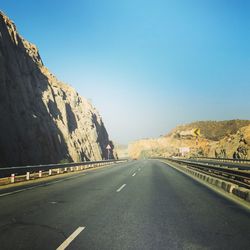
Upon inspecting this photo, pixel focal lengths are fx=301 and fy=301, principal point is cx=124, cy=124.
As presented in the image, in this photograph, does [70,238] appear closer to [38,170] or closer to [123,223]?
[123,223]

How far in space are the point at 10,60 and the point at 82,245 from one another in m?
42.2

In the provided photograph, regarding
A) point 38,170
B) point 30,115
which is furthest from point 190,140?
point 38,170

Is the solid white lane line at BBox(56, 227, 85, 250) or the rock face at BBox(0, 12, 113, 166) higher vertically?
the rock face at BBox(0, 12, 113, 166)

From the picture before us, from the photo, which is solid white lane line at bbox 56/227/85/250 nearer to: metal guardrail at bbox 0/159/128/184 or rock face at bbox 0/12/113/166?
metal guardrail at bbox 0/159/128/184

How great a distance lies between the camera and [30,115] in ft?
140

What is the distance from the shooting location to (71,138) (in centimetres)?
5978

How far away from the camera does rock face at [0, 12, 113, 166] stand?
117ft

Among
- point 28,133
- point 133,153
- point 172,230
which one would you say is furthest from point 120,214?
point 133,153

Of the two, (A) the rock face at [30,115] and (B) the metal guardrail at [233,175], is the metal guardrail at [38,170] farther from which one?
(B) the metal guardrail at [233,175]

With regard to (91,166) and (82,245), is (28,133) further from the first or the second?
(82,245)

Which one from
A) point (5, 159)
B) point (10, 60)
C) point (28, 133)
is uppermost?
point (10, 60)

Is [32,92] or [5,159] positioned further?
[32,92]

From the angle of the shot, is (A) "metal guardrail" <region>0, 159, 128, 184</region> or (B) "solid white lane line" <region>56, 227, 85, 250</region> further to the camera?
(A) "metal guardrail" <region>0, 159, 128, 184</region>

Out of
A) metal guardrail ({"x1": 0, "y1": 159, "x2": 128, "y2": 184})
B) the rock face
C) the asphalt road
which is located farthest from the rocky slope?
the asphalt road
